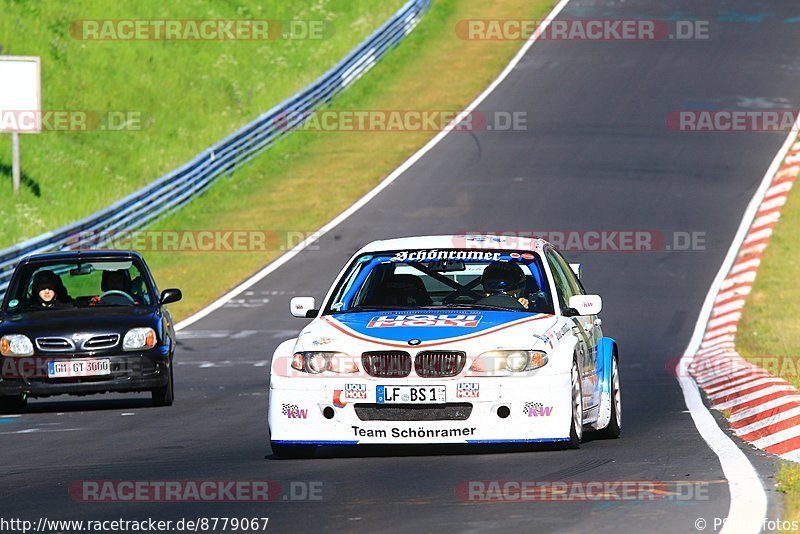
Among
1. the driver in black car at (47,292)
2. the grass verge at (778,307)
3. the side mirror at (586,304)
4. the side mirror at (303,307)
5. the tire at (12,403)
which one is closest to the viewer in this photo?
the side mirror at (586,304)

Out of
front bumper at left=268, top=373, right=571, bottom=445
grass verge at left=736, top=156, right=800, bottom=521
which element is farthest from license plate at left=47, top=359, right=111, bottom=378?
grass verge at left=736, top=156, right=800, bottom=521

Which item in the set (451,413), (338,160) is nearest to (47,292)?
(451,413)

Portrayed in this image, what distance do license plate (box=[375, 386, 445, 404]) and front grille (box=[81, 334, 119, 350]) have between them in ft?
17.8

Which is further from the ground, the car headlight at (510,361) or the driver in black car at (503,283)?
the driver in black car at (503,283)

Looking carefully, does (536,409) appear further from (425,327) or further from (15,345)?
(15,345)

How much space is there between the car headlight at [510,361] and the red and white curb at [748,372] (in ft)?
5.15

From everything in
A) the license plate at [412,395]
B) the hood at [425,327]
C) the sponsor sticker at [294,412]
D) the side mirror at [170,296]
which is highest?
the hood at [425,327]

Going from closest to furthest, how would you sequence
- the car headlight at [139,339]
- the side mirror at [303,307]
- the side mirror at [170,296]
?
the side mirror at [303,307] < the car headlight at [139,339] < the side mirror at [170,296]

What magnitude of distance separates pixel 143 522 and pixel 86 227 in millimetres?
18379

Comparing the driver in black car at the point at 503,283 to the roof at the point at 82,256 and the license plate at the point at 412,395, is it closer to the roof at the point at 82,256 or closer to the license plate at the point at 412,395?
the license plate at the point at 412,395

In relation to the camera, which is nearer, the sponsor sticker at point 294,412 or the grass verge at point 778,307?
the sponsor sticker at point 294,412

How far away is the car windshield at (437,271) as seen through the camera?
11.3m

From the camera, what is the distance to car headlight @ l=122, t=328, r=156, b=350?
14914 millimetres

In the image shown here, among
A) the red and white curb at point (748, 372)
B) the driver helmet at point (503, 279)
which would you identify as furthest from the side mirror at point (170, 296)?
the red and white curb at point (748, 372)
